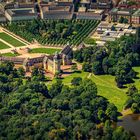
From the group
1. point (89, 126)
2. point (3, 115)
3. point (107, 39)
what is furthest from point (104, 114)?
point (107, 39)

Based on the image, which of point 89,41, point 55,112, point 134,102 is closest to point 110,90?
point 134,102

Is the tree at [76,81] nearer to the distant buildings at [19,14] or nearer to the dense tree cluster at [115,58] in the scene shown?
the dense tree cluster at [115,58]

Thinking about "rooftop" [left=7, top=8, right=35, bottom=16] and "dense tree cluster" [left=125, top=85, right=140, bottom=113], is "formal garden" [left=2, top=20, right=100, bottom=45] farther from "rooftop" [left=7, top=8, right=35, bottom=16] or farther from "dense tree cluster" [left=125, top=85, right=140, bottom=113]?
"dense tree cluster" [left=125, top=85, right=140, bottom=113]

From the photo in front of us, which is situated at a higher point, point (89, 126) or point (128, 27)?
point (128, 27)

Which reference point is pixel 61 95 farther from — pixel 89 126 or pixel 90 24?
pixel 90 24

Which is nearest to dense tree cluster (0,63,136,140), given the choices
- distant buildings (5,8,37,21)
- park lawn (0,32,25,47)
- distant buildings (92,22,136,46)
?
park lawn (0,32,25,47)

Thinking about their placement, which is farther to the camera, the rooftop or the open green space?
the rooftop

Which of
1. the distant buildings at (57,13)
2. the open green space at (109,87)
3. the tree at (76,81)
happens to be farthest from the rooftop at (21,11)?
the tree at (76,81)

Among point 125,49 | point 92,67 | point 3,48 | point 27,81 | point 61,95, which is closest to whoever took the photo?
point 61,95
